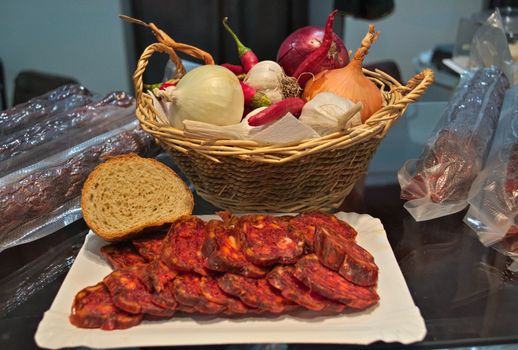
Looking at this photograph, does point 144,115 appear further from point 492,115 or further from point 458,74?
point 458,74

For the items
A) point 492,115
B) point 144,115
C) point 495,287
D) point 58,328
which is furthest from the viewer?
point 492,115

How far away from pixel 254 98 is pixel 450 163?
0.46 metres

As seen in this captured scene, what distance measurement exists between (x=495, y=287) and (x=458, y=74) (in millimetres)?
1114

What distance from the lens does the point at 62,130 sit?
4.41ft

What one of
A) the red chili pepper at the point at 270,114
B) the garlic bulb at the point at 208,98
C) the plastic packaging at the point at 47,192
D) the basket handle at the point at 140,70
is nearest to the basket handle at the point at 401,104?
the red chili pepper at the point at 270,114

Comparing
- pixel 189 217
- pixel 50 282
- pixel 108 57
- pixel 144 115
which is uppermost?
pixel 144 115

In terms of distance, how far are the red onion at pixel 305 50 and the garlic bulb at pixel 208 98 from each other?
0.24 metres

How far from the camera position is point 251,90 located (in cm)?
109

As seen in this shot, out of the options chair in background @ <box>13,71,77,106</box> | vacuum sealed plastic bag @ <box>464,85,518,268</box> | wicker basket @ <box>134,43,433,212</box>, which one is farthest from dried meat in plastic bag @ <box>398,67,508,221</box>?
chair in background @ <box>13,71,77,106</box>

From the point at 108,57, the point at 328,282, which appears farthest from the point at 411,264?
the point at 108,57

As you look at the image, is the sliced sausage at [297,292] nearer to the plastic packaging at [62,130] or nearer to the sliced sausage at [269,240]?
the sliced sausage at [269,240]

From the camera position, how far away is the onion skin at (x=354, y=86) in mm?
1088

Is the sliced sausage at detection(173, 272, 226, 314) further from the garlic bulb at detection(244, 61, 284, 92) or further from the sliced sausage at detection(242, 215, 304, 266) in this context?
the garlic bulb at detection(244, 61, 284, 92)

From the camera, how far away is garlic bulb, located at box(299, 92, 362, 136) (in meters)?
0.97
